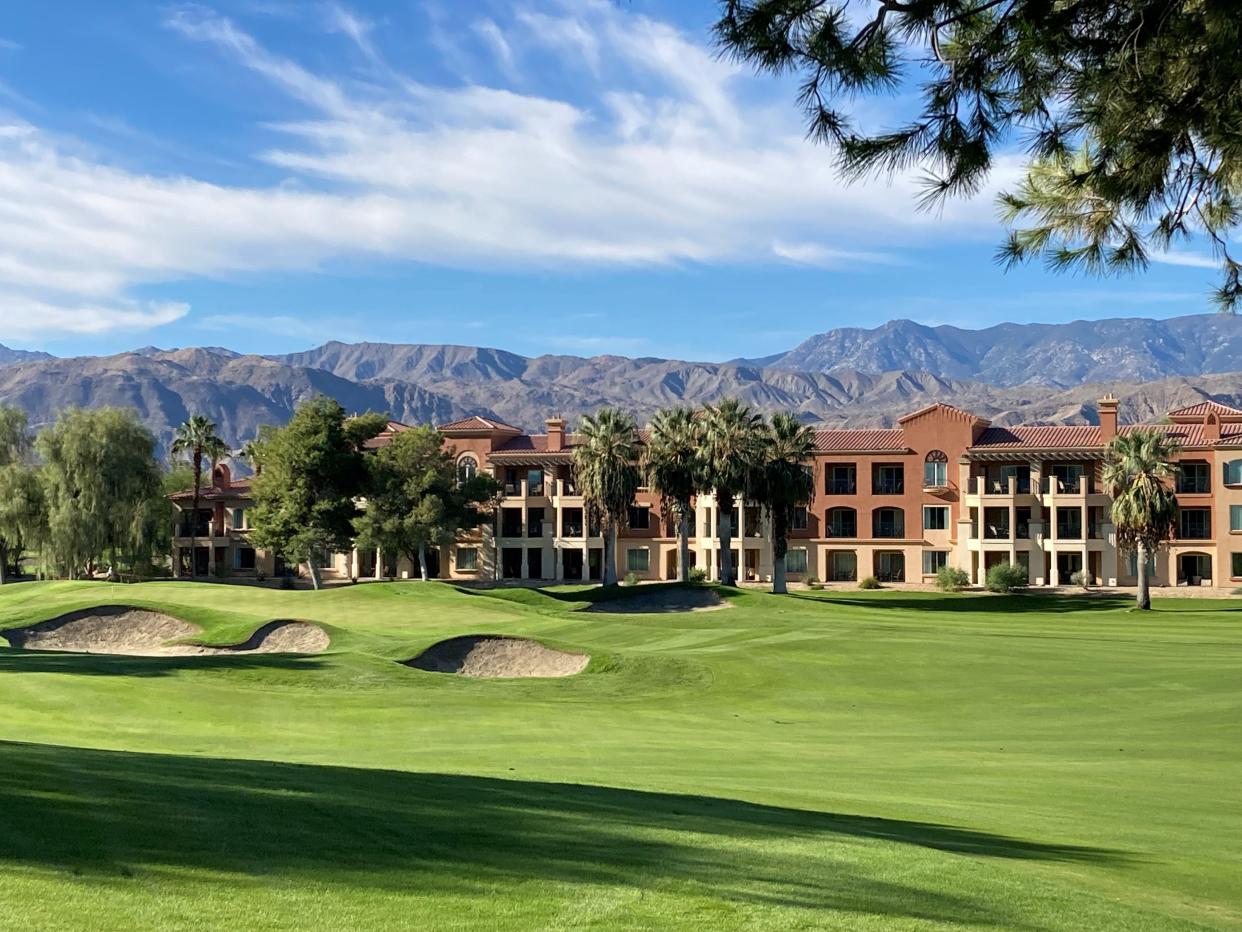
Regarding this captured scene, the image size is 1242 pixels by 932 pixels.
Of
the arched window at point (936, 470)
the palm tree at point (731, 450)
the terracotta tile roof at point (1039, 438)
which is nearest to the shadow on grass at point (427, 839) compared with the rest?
the palm tree at point (731, 450)

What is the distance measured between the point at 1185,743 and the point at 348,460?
6618cm

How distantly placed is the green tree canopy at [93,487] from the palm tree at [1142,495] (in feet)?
205

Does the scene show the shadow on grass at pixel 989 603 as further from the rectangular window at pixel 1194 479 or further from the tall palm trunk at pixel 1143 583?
the rectangular window at pixel 1194 479

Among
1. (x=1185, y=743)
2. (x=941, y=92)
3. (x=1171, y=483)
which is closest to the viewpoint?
(x=941, y=92)

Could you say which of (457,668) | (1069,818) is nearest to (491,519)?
(457,668)

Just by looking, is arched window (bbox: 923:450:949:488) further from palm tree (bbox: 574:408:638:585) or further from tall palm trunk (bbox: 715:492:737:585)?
palm tree (bbox: 574:408:638:585)

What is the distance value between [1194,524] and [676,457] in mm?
35338

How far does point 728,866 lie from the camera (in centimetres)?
979

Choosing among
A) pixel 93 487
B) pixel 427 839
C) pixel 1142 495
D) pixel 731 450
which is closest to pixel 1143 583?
pixel 1142 495

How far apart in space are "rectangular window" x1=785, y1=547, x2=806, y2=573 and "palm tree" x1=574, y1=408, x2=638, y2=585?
55.7 feet

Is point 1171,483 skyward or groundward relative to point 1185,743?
skyward

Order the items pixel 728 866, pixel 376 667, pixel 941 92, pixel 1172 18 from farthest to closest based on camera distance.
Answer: pixel 376 667
pixel 941 92
pixel 1172 18
pixel 728 866

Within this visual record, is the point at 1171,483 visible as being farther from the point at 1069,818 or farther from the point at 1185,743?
the point at 1069,818

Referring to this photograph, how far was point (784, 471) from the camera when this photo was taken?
74188 mm
